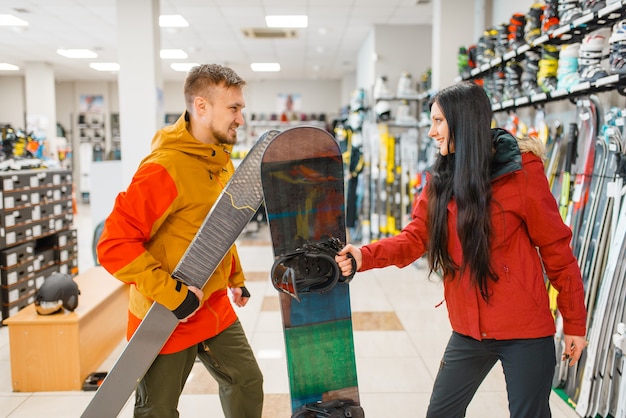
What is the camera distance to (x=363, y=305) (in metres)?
4.57

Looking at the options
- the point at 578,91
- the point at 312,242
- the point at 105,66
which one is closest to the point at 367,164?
the point at 578,91

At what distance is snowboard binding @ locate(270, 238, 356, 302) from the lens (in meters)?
1.58

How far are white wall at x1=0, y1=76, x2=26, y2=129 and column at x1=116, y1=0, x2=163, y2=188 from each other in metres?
10.1

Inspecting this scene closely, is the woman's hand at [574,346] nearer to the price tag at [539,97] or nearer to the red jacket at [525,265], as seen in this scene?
the red jacket at [525,265]

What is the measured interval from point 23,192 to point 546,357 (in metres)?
4.32

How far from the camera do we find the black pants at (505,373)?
5.00 feet

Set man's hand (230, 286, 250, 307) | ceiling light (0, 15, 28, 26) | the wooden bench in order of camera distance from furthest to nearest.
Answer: ceiling light (0, 15, 28, 26) → the wooden bench → man's hand (230, 286, 250, 307)

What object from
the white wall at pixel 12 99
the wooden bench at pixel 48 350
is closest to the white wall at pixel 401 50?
the wooden bench at pixel 48 350

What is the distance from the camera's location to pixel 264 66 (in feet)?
A: 41.3

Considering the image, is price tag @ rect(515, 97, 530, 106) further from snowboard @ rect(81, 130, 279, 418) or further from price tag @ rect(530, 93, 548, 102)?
snowboard @ rect(81, 130, 279, 418)

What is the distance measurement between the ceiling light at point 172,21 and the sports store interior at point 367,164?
61 millimetres

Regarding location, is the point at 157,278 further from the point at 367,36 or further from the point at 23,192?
the point at 367,36

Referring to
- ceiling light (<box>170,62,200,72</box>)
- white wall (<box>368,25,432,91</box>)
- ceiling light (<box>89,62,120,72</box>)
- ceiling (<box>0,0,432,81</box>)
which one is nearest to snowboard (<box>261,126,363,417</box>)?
ceiling (<box>0,0,432,81</box>)

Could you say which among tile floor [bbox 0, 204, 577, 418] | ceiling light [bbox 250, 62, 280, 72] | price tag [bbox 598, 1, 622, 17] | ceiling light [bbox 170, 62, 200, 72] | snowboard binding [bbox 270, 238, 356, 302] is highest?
ceiling light [bbox 250, 62, 280, 72]
